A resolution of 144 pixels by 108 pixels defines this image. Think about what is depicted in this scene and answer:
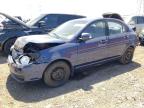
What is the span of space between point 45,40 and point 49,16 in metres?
4.16

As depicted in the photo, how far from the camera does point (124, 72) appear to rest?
25.1ft

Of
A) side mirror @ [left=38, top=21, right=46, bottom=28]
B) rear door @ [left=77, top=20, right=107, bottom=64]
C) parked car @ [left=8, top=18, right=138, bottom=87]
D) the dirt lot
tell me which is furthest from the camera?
side mirror @ [left=38, top=21, right=46, bottom=28]

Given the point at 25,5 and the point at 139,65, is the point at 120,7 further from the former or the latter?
the point at 139,65

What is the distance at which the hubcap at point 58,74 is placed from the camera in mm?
6479

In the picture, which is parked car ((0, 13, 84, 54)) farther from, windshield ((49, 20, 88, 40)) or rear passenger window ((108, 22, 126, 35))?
rear passenger window ((108, 22, 126, 35))

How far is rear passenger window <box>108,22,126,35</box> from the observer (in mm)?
7707

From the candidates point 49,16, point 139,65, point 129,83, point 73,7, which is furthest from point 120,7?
point 129,83

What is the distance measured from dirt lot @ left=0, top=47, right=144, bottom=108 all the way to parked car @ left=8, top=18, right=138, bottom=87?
0.31 meters

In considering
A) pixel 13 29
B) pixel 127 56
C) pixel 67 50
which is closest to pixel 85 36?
pixel 67 50

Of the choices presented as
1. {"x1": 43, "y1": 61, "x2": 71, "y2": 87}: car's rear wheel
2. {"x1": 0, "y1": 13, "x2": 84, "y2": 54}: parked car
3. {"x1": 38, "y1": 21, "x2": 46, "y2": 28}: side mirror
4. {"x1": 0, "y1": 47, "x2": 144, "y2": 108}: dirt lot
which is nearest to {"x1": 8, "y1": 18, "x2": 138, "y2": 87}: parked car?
{"x1": 43, "y1": 61, "x2": 71, "y2": 87}: car's rear wheel

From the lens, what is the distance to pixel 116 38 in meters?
7.77

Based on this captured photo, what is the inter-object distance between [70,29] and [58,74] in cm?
140

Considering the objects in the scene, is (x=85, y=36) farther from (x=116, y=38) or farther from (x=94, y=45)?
(x=116, y=38)

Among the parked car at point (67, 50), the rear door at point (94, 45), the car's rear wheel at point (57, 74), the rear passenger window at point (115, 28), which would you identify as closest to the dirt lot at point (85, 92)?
the car's rear wheel at point (57, 74)
